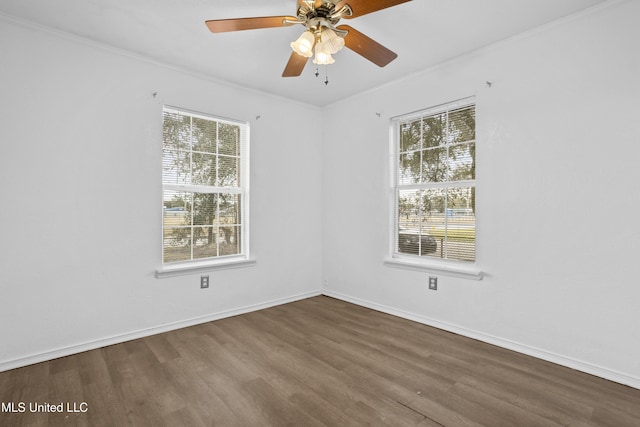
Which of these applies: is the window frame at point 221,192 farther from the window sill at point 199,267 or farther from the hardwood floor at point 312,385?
the hardwood floor at point 312,385

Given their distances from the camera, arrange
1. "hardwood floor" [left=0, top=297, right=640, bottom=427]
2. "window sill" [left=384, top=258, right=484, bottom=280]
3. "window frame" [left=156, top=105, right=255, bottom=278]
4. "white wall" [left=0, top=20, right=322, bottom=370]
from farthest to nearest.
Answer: "window frame" [left=156, top=105, right=255, bottom=278], "window sill" [left=384, top=258, right=484, bottom=280], "white wall" [left=0, top=20, right=322, bottom=370], "hardwood floor" [left=0, top=297, right=640, bottom=427]

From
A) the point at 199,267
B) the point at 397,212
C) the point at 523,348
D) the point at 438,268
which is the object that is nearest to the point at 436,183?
the point at 397,212

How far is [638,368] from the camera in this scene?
7.30 ft

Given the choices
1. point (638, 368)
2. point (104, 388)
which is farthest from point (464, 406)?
point (104, 388)

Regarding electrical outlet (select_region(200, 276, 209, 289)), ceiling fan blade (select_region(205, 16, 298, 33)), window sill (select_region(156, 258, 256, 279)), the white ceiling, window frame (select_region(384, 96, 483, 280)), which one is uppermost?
the white ceiling

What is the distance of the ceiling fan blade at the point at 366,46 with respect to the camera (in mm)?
2074

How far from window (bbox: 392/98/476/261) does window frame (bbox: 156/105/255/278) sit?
175cm

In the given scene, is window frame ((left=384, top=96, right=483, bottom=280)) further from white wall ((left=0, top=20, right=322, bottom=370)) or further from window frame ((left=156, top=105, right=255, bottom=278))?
white wall ((left=0, top=20, right=322, bottom=370))

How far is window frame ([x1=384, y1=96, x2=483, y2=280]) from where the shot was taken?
3152 millimetres

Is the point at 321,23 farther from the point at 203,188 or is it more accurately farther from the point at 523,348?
the point at 523,348

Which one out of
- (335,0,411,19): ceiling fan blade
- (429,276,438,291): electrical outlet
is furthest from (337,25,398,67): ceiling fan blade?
(429,276,438,291): electrical outlet

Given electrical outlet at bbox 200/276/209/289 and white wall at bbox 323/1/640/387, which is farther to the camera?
electrical outlet at bbox 200/276/209/289

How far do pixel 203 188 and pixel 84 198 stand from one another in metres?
1.08

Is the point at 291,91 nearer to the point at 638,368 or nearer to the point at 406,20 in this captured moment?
the point at 406,20
